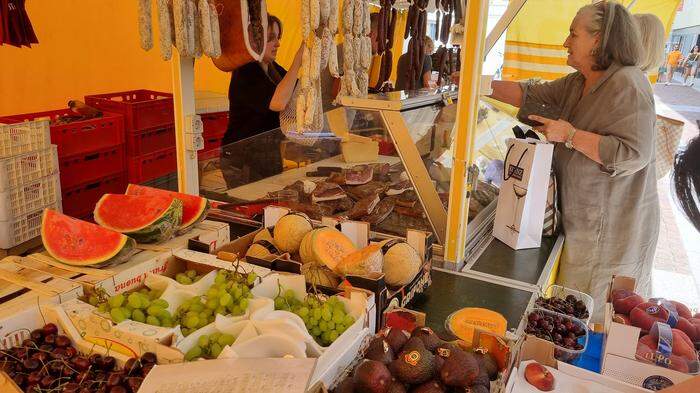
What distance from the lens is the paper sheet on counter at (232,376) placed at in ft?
3.44

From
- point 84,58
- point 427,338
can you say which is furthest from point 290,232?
point 84,58

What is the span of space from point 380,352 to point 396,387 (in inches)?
5.4

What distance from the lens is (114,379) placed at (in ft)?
4.33

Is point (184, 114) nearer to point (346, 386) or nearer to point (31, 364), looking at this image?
point (31, 364)

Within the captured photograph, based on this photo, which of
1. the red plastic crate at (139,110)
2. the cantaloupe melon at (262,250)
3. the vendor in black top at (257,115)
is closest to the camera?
the cantaloupe melon at (262,250)

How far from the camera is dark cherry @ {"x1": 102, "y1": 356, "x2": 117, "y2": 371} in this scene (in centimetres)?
142

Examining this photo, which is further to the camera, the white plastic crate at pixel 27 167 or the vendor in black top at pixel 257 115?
the white plastic crate at pixel 27 167

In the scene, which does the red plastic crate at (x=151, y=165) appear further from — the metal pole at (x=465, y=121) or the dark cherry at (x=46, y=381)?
the dark cherry at (x=46, y=381)

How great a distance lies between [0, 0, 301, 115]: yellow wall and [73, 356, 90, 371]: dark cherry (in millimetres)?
6152

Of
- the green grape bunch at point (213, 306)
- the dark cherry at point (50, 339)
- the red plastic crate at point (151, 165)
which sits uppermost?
the green grape bunch at point (213, 306)

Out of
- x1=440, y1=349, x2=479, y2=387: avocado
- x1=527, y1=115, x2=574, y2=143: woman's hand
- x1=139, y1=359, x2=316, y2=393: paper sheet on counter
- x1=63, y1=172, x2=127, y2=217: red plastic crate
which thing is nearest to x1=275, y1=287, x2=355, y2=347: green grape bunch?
x1=440, y1=349, x2=479, y2=387: avocado

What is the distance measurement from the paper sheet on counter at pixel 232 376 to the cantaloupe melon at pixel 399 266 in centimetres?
102

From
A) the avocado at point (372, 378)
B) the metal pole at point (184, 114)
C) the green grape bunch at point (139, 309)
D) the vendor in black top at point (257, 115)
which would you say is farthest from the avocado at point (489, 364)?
the vendor in black top at point (257, 115)

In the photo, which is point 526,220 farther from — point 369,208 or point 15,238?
point 15,238
